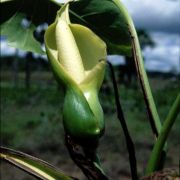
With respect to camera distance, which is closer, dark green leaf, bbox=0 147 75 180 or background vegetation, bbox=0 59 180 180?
dark green leaf, bbox=0 147 75 180

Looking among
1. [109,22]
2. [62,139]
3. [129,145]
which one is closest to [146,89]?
[129,145]

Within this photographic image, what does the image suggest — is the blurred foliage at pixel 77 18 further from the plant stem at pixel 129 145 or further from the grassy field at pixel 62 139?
the grassy field at pixel 62 139

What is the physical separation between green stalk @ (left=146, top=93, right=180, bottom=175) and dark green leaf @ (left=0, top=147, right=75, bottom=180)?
0.30 feet

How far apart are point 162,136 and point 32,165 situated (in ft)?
0.52

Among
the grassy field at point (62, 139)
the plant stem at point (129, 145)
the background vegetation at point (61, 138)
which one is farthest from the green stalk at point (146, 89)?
the grassy field at point (62, 139)

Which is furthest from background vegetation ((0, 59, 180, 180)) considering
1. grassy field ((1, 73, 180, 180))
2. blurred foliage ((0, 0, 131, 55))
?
blurred foliage ((0, 0, 131, 55))

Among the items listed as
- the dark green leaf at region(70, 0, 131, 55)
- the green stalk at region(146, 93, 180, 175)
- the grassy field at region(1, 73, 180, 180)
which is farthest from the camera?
the grassy field at region(1, 73, 180, 180)

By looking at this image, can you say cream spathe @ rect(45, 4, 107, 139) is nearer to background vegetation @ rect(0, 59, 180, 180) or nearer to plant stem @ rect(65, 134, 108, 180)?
plant stem @ rect(65, 134, 108, 180)

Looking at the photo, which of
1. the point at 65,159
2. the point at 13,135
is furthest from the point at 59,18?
the point at 13,135

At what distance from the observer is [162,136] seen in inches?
23.2

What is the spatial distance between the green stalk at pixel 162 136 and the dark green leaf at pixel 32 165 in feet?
0.30

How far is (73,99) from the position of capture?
61cm

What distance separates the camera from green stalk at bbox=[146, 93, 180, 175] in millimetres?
586

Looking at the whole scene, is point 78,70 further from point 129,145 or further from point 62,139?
point 62,139
